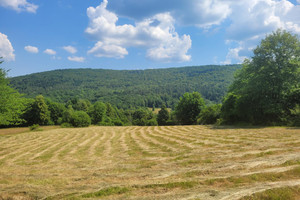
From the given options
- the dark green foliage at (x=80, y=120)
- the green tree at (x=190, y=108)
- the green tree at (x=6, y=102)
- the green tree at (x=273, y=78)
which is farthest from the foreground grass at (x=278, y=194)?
the green tree at (x=190, y=108)

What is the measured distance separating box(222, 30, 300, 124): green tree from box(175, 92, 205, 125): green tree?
29.0m

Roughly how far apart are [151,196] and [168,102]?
18370 centimetres

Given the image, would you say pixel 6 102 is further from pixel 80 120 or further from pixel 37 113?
pixel 37 113

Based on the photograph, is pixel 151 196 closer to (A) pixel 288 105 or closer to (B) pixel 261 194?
(B) pixel 261 194

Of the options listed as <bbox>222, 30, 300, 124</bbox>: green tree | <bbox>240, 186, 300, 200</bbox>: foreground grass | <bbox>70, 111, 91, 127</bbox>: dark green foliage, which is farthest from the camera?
<bbox>70, 111, 91, 127</bbox>: dark green foliage

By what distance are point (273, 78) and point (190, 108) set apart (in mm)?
33229

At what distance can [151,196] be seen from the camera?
442cm

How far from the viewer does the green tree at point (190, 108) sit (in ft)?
177

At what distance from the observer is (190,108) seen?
55.2 metres

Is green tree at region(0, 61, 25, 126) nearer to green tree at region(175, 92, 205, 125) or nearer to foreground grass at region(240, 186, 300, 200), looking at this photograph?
foreground grass at region(240, 186, 300, 200)

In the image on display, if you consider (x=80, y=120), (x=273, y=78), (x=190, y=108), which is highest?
(x=273, y=78)

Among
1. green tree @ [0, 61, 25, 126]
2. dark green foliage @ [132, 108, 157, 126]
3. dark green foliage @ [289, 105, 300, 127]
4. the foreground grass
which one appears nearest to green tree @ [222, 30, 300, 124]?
dark green foliage @ [289, 105, 300, 127]

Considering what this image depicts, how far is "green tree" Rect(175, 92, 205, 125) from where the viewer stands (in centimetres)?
5409

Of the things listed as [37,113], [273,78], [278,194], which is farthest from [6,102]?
[37,113]
